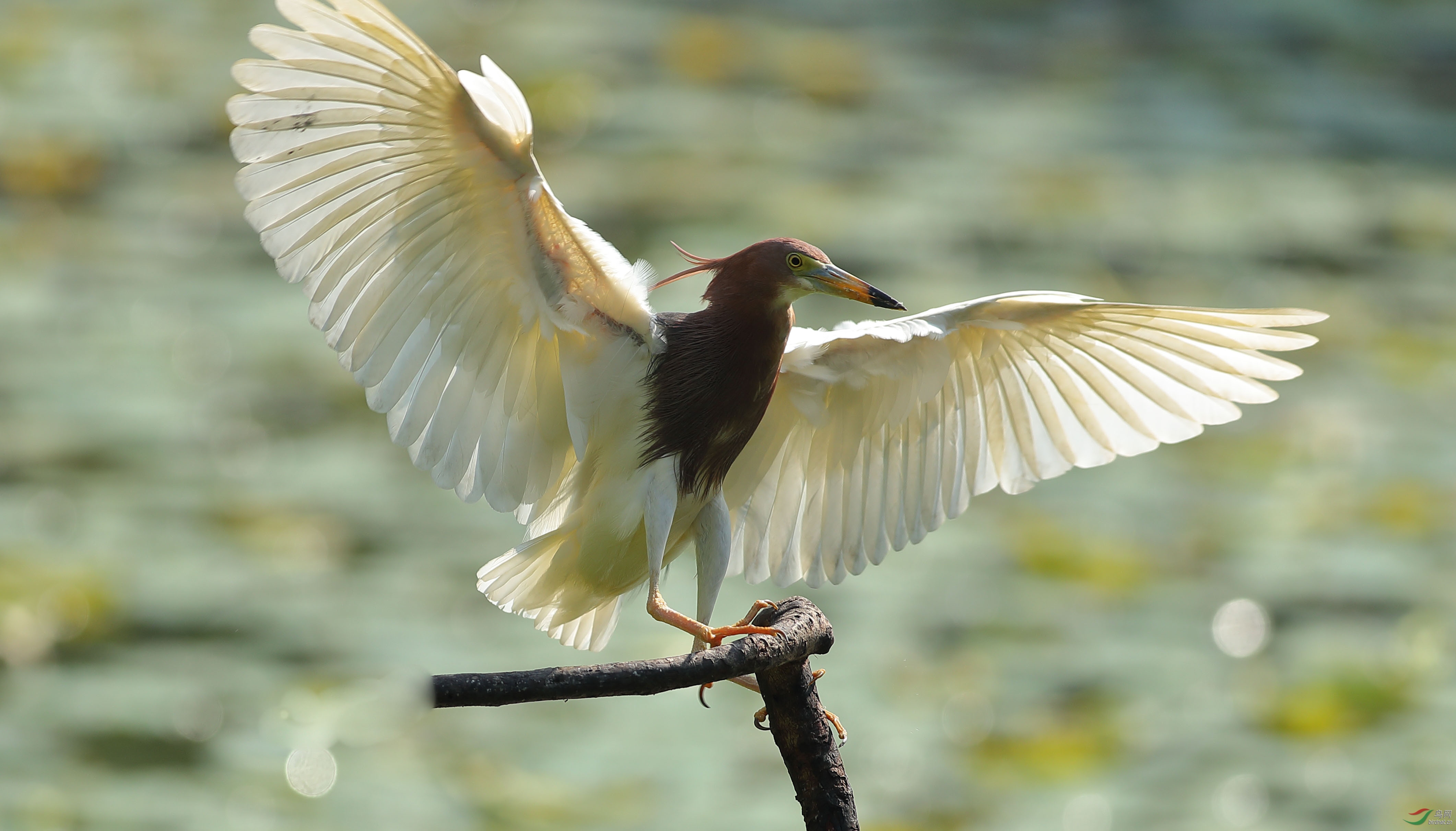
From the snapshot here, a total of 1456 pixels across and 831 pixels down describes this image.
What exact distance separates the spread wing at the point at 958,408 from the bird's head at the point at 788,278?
0.09 metres

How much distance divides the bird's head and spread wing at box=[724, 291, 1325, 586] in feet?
0.30

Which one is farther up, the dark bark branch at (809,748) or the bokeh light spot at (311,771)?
the bokeh light spot at (311,771)

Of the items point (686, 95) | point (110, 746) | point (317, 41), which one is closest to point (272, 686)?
point (110, 746)

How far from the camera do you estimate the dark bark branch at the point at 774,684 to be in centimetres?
151

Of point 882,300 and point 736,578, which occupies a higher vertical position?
point 736,578

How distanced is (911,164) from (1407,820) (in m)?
3.19

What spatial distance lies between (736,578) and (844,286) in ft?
7.12

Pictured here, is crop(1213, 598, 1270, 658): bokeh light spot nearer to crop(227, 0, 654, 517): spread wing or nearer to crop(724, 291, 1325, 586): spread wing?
crop(724, 291, 1325, 586): spread wing

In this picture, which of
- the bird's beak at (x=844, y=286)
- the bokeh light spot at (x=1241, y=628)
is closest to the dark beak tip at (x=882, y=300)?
the bird's beak at (x=844, y=286)

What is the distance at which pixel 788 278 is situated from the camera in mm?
2088

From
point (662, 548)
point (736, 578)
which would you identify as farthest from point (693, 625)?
point (736, 578)

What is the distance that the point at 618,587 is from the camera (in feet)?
7.35

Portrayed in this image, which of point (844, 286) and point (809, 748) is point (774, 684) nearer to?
point (809, 748)

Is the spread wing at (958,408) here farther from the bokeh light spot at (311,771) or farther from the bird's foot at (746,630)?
the bokeh light spot at (311,771)
